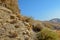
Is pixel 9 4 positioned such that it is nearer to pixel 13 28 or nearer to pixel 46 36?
pixel 13 28

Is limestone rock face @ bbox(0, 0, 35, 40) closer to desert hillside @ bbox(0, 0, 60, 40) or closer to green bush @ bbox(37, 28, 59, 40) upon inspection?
desert hillside @ bbox(0, 0, 60, 40)

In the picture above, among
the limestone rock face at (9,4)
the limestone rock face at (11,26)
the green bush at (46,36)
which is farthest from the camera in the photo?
the limestone rock face at (9,4)

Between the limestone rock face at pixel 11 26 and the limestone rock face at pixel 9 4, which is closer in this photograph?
the limestone rock face at pixel 11 26

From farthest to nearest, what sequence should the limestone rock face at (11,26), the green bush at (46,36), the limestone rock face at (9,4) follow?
the limestone rock face at (9,4)
the green bush at (46,36)
the limestone rock face at (11,26)

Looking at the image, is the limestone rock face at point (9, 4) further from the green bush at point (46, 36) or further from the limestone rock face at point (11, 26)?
the green bush at point (46, 36)

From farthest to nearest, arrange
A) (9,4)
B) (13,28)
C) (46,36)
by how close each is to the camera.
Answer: (9,4), (46,36), (13,28)

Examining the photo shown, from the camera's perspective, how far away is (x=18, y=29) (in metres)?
12.2

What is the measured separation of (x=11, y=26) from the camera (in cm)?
1198

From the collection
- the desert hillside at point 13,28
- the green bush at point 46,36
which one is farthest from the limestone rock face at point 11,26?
the green bush at point 46,36

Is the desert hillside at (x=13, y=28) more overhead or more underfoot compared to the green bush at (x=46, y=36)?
more overhead

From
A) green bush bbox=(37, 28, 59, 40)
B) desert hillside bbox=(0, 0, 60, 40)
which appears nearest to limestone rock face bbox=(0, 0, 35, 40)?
desert hillside bbox=(0, 0, 60, 40)

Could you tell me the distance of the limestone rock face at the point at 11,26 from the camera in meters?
11.2

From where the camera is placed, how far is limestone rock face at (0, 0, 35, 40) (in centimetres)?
1121

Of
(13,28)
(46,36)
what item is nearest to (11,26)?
(13,28)
